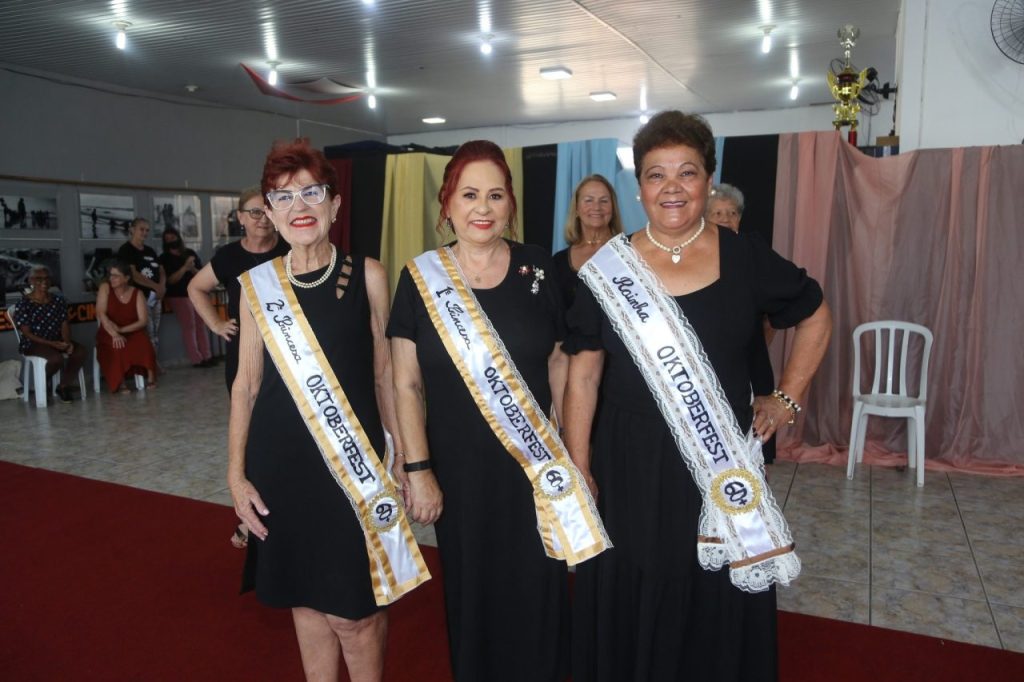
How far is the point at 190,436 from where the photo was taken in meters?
4.76

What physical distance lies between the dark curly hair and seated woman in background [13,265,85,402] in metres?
5.63

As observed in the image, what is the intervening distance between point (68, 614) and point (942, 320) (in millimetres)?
3943

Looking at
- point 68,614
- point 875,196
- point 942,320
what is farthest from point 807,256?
point 68,614

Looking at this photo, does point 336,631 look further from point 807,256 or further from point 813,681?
point 807,256

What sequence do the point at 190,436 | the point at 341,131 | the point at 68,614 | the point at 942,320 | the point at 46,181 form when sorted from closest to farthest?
the point at 68,614, the point at 942,320, the point at 190,436, the point at 46,181, the point at 341,131

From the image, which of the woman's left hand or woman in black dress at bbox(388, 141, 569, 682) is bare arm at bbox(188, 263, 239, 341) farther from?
the woman's left hand

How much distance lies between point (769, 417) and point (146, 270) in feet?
22.3

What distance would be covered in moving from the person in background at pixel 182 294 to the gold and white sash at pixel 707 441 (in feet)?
22.2

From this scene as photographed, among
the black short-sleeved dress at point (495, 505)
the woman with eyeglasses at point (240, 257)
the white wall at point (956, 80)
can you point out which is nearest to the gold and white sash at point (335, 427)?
the black short-sleeved dress at point (495, 505)

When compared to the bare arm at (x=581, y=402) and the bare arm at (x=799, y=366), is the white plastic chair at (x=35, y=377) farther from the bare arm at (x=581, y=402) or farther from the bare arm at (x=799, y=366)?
the bare arm at (x=799, y=366)

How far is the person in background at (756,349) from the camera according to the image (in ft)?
5.50

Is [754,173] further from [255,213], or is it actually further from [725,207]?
[255,213]

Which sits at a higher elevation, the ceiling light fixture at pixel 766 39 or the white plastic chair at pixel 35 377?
the ceiling light fixture at pixel 766 39

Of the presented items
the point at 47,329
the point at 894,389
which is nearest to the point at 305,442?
the point at 894,389
